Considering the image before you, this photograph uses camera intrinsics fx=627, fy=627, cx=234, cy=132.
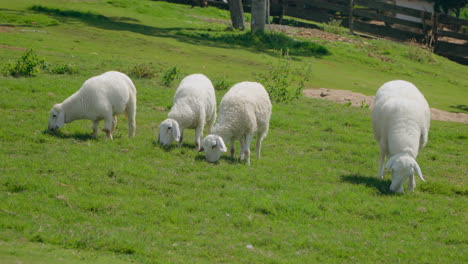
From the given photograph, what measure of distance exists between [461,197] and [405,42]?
102 ft

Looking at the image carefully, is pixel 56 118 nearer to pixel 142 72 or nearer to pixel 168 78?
pixel 168 78

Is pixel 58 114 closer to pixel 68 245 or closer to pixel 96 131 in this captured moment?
pixel 96 131

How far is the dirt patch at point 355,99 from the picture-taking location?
2077 centimetres

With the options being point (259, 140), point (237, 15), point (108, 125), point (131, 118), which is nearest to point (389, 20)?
point (237, 15)

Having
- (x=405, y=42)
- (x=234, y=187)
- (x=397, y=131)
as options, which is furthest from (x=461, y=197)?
(x=405, y=42)

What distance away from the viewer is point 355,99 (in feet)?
72.1

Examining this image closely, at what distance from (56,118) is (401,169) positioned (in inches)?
280

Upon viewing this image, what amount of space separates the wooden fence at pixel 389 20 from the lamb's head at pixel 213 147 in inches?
1196

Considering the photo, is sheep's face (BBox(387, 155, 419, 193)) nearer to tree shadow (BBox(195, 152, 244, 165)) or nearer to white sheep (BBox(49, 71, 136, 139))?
tree shadow (BBox(195, 152, 244, 165))

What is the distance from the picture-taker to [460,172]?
14.0 m

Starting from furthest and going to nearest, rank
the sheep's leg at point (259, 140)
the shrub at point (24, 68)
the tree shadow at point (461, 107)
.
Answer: the tree shadow at point (461, 107), the shrub at point (24, 68), the sheep's leg at point (259, 140)

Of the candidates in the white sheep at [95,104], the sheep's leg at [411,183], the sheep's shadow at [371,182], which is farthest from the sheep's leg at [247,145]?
the sheep's leg at [411,183]

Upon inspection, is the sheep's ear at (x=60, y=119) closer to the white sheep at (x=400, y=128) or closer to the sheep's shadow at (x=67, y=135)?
the sheep's shadow at (x=67, y=135)

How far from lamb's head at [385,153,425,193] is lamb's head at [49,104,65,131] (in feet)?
22.0
